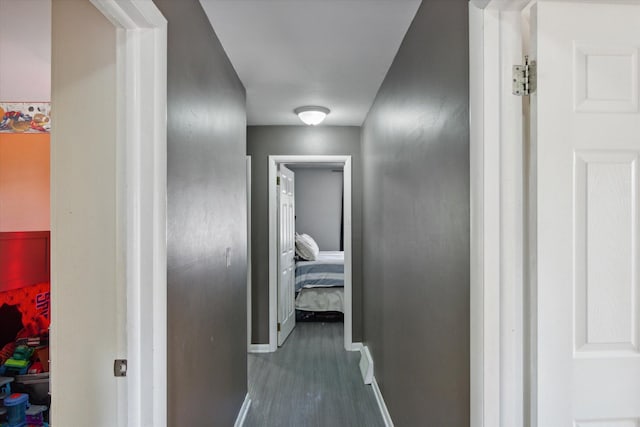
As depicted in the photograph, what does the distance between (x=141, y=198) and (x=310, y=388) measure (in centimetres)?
244

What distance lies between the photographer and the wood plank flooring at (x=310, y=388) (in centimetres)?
259

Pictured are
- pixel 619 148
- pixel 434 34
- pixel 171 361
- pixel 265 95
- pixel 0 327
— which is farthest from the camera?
pixel 265 95

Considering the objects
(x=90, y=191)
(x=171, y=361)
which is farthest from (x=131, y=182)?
(x=171, y=361)

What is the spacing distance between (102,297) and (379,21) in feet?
5.51

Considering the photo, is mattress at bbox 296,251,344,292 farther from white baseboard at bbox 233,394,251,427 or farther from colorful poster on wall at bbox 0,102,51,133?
colorful poster on wall at bbox 0,102,51,133

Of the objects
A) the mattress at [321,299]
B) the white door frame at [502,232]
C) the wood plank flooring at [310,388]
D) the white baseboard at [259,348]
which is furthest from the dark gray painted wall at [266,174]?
the white door frame at [502,232]

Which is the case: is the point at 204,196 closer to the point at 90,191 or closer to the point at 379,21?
the point at 90,191

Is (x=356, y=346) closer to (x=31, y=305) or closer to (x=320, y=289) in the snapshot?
(x=320, y=289)

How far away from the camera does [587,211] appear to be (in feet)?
3.27

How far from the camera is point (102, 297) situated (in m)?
1.17

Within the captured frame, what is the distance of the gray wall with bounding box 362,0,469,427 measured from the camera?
125cm

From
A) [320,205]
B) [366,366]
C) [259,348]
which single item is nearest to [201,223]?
[366,366]

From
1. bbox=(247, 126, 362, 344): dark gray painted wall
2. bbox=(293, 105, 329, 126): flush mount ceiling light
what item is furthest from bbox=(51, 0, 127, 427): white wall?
bbox=(247, 126, 362, 344): dark gray painted wall

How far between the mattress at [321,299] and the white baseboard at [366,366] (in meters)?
1.32
